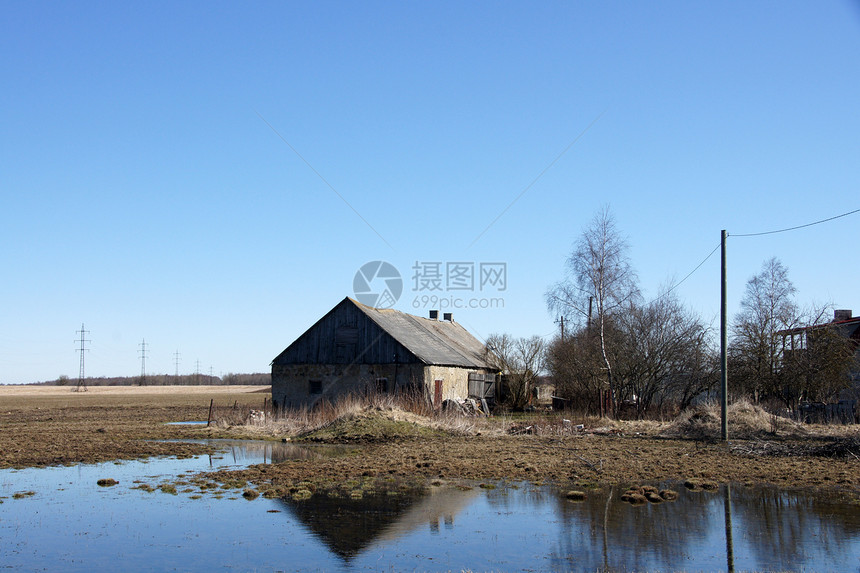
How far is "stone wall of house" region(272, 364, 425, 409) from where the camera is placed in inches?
1336

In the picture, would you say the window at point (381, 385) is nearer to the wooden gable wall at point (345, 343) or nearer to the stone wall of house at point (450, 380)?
the wooden gable wall at point (345, 343)

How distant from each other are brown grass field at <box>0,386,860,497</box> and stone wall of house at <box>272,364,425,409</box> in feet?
12.0

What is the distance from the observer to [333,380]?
115 feet

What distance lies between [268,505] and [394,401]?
19.1m

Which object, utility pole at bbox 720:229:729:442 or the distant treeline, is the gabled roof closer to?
utility pole at bbox 720:229:729:442

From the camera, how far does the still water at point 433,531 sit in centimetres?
903

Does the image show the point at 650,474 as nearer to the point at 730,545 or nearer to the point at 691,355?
the point at 730,545

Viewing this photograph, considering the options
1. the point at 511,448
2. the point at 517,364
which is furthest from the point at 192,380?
the point at 511,448

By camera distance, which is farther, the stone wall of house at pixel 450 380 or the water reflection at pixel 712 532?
the stone wall of house at pixel 450 380

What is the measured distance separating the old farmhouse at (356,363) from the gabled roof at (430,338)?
0.10 metres

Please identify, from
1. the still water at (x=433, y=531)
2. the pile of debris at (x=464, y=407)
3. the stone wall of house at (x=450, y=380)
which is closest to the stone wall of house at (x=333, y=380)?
the stone wall of house at (x=450, y=380)

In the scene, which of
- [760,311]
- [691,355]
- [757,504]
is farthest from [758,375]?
[757,504]

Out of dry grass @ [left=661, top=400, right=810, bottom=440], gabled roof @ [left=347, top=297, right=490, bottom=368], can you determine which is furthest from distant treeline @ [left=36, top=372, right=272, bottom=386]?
dry grass @ [left=661, top=400, right=810, bottom=440]

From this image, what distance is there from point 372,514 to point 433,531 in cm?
140
